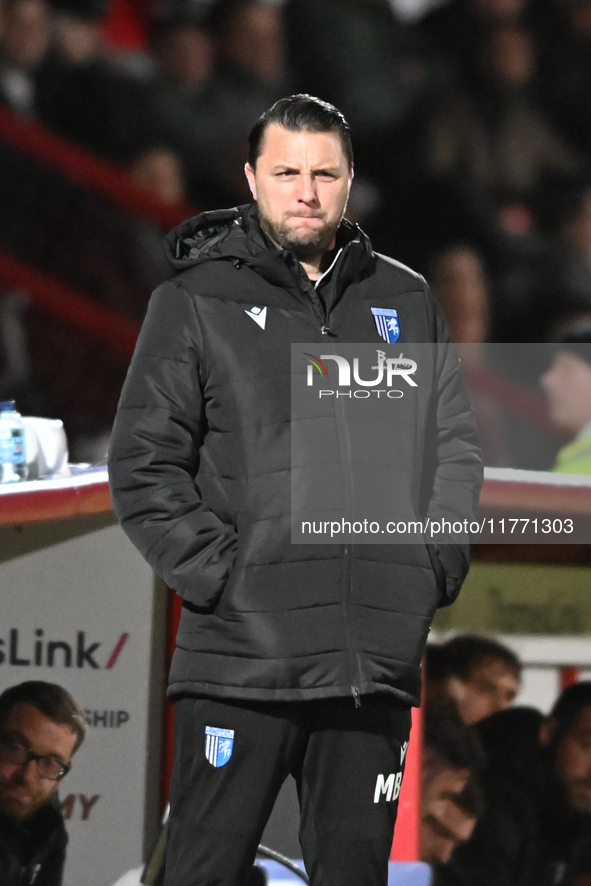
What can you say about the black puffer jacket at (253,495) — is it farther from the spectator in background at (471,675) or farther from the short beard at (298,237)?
the spectator in background at (471,675)

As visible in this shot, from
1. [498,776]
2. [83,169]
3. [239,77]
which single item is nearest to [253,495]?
[498,776]

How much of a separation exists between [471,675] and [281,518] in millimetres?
918

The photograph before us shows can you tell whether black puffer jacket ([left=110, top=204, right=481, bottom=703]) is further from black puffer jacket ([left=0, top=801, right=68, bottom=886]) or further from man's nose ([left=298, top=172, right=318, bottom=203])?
black puffer jacket ([left=0, top=801, right=68, bottom=886])

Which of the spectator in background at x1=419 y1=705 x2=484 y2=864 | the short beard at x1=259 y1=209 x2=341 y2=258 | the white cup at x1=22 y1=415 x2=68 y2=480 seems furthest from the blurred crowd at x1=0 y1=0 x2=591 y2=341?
the short beard at x1=259 y1=209 x2=341 y2=258

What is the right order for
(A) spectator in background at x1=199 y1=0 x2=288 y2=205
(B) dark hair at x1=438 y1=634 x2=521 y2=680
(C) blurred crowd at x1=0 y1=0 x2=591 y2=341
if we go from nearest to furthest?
(B) dark hair at x1=438 y1=634 x2=521 y2=680, (C) blurred crowd at x1=0 y1=0 x2=591 y2=341, (A) spectator in background at x1=199 y1=0 x2=288 y2=205

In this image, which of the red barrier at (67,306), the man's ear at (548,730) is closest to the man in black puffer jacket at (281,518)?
the man's ear at (548,730)

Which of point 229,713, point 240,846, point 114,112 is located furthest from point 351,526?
point 114,112

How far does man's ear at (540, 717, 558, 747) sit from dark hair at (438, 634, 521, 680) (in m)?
0.11

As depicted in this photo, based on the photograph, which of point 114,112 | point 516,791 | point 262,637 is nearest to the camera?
point 262,637

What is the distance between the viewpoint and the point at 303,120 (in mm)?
1822

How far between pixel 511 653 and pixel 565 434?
2069 mm

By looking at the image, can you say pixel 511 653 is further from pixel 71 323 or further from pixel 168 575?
pixel 71 323

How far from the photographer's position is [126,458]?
176cm

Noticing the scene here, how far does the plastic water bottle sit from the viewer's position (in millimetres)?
2373
